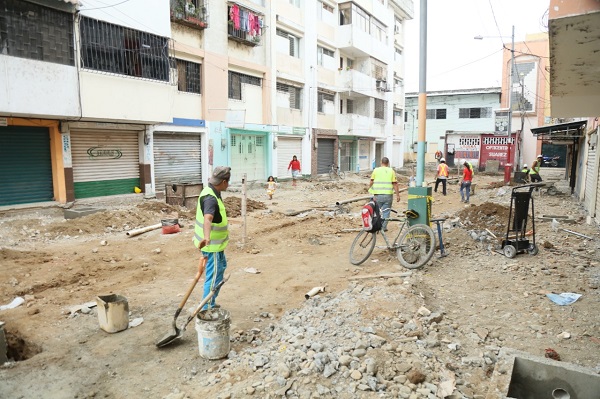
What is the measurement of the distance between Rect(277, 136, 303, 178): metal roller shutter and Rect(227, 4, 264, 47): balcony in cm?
572

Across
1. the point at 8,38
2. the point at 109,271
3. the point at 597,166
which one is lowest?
the point at 109,271

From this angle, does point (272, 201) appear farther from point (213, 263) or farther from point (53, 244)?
point (213, 263)

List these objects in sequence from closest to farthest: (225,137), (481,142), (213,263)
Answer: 1. (213,263)
2. (225,137)
3. (481,142)

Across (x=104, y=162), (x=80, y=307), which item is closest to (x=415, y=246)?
(x=80, y=307)

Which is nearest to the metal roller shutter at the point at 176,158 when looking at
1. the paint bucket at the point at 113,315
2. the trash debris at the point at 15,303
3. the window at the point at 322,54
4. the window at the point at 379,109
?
the trash debris at the point at 15,303

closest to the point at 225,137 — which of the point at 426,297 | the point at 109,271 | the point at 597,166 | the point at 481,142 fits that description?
the point at 109,271

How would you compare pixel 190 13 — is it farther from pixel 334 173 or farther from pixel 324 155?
pixel 334 173

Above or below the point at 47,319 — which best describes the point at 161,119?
Answer: above

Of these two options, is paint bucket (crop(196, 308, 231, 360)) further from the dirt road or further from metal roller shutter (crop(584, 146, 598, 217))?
metal roller shutter (crop(584, 146, 598, 217))

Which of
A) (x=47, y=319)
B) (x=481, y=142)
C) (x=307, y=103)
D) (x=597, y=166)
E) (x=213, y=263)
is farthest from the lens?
(x=481, y=142)

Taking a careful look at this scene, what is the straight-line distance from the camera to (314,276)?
7.02 metres

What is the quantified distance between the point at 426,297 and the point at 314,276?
205cm

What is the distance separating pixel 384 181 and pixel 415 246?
1.75m

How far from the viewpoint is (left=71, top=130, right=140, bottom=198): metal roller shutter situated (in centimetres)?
1455
